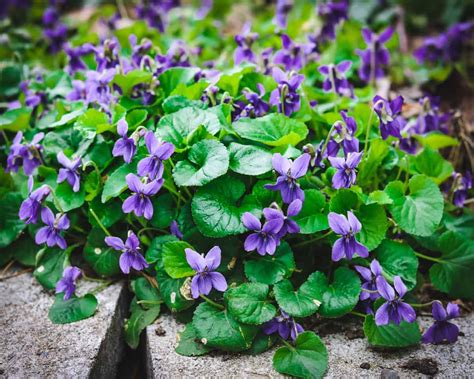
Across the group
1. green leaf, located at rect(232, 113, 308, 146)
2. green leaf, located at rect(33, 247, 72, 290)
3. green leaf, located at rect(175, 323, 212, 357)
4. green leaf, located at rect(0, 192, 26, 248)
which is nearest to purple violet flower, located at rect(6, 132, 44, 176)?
green leaf, located at rect(0, 192, 26, 248)

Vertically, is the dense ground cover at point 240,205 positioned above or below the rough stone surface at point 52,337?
above

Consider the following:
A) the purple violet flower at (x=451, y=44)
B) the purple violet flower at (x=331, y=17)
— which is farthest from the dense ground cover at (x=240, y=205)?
the purple violet flower at (x=451, y=44)

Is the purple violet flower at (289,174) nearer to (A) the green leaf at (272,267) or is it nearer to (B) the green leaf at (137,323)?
(A) the green leaf at (272,267)

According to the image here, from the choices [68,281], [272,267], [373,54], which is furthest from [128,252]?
[373,54]

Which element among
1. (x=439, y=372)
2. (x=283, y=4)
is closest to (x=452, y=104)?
(x=283, y=4)

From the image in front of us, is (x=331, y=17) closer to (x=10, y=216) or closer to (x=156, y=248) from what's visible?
(x=156, y=248)

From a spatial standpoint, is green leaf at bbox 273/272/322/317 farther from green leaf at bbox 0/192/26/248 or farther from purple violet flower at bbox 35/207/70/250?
green leaf at bbox 0/192/26/248
